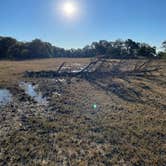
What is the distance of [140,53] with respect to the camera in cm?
5150

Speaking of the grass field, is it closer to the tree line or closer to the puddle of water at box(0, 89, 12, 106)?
the puddle of water at box(0, 89, 12, 106)

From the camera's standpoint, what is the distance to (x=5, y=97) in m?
9.70

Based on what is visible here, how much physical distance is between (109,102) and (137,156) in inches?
173

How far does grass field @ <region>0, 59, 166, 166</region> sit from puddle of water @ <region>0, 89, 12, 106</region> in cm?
33

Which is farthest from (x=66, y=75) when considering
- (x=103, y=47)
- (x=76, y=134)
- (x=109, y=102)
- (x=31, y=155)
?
(x=103, y=47)

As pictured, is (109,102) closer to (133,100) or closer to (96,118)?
(133,100)

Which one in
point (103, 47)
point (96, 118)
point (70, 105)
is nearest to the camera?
point (96, 118)

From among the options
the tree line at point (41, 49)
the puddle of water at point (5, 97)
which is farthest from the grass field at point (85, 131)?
the tree line at point (41, 49)

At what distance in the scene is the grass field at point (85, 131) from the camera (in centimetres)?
450

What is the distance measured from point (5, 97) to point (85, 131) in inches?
220

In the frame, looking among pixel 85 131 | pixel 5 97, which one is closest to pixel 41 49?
pixel 5 97

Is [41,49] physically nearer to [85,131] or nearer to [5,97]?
[5,97]

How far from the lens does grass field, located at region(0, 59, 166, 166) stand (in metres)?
4.50

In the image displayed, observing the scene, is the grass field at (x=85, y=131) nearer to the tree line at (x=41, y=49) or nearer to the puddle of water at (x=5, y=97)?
the puddle of water at (x=5, y=97)
